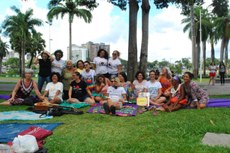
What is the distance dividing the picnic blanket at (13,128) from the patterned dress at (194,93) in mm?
3962

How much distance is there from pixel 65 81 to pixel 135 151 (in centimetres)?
639

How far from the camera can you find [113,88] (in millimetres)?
8547

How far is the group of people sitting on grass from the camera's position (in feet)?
26.1

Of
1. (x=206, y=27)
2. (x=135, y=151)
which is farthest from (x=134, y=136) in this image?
(x=206, y=27)

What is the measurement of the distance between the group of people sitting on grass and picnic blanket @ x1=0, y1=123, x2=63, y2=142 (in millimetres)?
2373

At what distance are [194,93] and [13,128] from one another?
498cm

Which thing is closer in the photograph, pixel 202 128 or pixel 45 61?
pixel 202 128

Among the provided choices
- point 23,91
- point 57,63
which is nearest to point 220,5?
point 57,63

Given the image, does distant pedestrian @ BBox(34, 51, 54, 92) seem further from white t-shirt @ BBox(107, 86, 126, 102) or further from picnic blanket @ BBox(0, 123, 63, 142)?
picnic blanket @ BBox(0, 123, 63, 142)

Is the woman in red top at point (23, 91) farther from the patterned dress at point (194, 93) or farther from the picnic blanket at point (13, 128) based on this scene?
the patterned dress at point (194, 93)

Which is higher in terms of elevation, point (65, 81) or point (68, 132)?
point (65, 81)

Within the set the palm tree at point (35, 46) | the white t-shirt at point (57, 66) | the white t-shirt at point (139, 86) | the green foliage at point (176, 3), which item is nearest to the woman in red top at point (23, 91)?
the white t-shirt at point (57, 66)

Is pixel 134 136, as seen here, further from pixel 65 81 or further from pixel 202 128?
pixel 65 81

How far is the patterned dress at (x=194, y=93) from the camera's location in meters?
7.82
